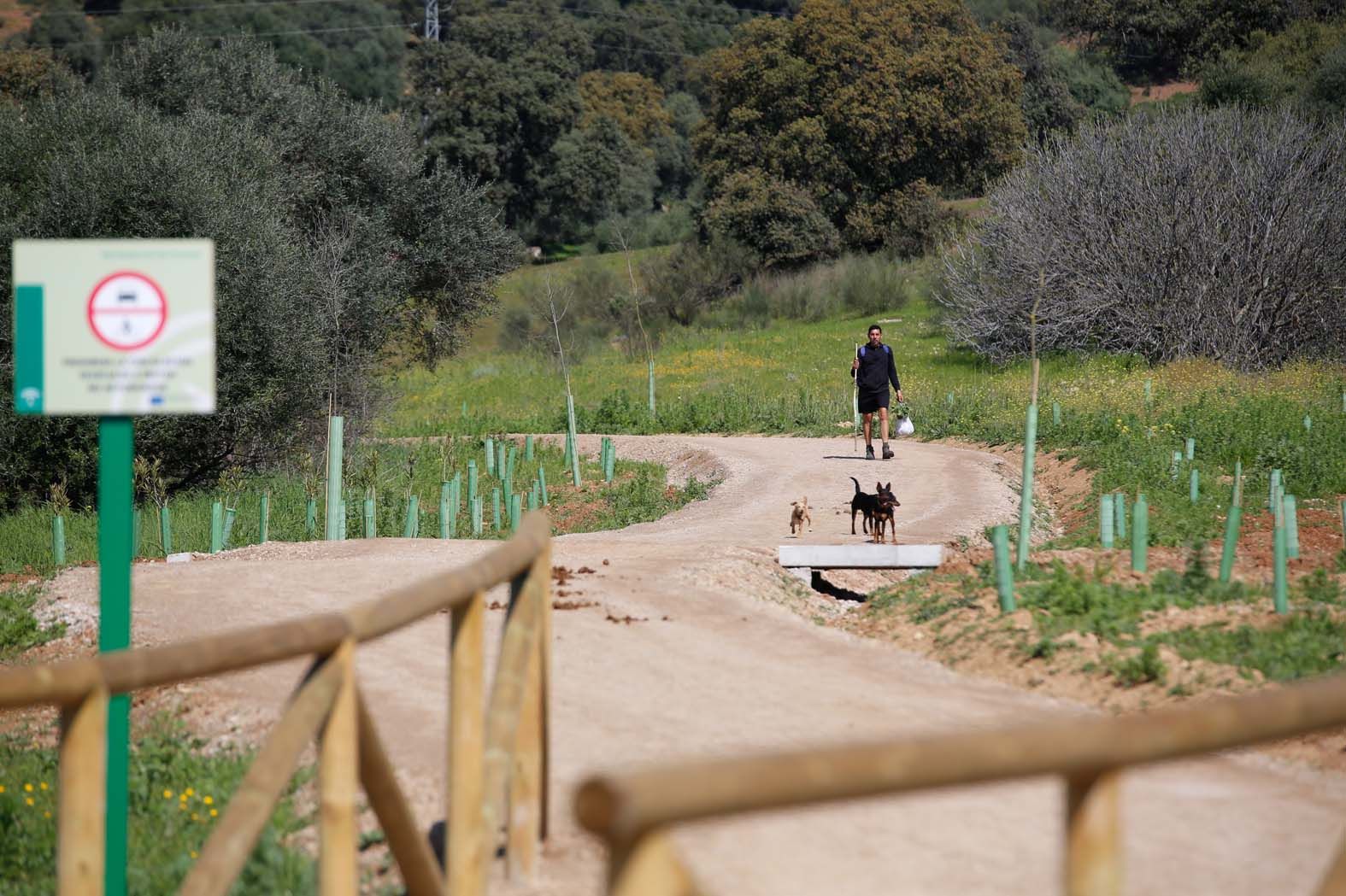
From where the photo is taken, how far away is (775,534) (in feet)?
47.2

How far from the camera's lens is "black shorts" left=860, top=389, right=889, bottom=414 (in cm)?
1977

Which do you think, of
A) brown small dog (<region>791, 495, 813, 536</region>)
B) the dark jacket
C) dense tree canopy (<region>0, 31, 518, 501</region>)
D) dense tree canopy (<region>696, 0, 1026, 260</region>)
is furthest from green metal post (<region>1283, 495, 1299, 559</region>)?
dense tree canopy (<region>696, 0, 1026, 260</region>)

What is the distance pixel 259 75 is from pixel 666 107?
66824mm

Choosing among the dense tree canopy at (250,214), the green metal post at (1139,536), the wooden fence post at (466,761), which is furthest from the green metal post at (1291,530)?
the dense tree canopy at (250,214)

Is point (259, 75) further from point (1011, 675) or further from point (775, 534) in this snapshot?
point (1011, 675)

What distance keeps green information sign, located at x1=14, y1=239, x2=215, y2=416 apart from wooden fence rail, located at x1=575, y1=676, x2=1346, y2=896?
3.37m

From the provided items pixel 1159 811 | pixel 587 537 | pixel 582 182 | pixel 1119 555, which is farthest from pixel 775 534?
pixel 582 182

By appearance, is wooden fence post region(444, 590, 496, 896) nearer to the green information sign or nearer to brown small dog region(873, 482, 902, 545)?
the green information sign

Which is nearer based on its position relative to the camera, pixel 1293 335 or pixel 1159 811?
pixel 1159 811

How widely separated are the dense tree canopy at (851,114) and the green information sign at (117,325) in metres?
47.6

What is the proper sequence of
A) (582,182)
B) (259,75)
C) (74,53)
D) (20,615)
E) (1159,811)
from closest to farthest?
(1159,811) → (20,615) → (259,75) → (582,182) → (74,53)

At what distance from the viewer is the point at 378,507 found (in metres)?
18.4

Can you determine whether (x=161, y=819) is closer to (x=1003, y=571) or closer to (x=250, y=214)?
(x=1003, y=571)

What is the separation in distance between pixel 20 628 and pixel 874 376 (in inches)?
445
